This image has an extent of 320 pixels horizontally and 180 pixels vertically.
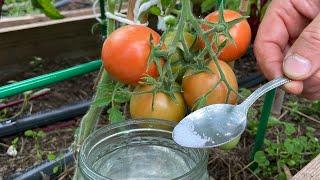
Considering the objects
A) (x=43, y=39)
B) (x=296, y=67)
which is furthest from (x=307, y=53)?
(x=43, y=39)

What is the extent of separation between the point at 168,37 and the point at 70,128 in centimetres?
88

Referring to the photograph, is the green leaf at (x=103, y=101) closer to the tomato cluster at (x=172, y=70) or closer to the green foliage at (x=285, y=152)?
the tomato cluster at (x=172, y=70)

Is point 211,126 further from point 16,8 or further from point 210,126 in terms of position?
point 16,8

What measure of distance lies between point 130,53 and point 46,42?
3.79 feet

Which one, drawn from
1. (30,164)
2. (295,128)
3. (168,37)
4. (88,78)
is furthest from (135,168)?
(88,78)

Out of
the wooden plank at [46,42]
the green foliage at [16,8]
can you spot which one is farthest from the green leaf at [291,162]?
the green foliage at [16,8]

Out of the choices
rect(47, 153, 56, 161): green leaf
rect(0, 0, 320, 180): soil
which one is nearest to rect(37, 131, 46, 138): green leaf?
rect(0, 0, 320, 180): soil

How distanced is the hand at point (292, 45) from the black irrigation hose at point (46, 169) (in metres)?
0.64

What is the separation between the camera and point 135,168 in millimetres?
801

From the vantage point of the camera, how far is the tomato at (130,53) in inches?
28.0

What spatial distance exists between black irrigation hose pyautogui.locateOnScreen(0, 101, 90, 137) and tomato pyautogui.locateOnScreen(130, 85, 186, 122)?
31.4 inches

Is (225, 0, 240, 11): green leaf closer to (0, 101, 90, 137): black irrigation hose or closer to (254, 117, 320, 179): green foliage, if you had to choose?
(254, 117, 320, 179): green foliage

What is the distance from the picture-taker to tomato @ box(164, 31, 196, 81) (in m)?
0.74

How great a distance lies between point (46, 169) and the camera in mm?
1317
